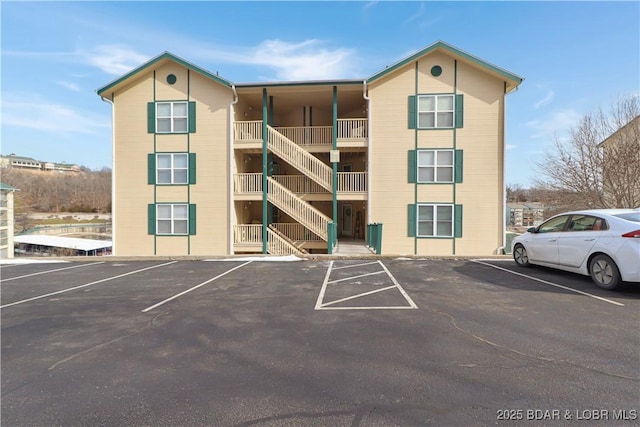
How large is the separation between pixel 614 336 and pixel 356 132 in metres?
13.0

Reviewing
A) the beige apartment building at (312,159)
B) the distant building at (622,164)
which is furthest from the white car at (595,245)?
the distant building at (622,164)

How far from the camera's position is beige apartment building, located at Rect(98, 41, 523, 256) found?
48.0 feet

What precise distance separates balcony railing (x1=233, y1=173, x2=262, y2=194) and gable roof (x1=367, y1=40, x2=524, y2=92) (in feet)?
24.8

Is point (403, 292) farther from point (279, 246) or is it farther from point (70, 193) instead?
point (70, 193)

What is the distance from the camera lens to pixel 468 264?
888cm

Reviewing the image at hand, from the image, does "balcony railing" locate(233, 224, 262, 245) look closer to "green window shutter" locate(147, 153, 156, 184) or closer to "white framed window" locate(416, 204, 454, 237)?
"green window shutter" locate(147, 153, 156, 184)

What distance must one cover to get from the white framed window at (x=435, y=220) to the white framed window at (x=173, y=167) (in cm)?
1228

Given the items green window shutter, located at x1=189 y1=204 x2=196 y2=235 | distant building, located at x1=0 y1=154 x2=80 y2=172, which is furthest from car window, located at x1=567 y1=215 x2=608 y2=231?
distant building, located at x1=0 y1=154 x2=80 y2=172

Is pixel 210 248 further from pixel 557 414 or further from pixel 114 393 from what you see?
pixel 557 414

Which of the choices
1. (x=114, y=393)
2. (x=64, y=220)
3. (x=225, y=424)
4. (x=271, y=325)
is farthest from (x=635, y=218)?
(x=64, y=220)

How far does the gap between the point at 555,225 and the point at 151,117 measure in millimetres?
17686

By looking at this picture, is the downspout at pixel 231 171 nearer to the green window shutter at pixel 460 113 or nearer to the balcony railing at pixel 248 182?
the balcony railing at pixel 248 182

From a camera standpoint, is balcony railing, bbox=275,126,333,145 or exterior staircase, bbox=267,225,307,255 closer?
exterior staircase, bbox=267,225,307,255

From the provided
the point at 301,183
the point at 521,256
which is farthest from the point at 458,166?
the point at 301,183
